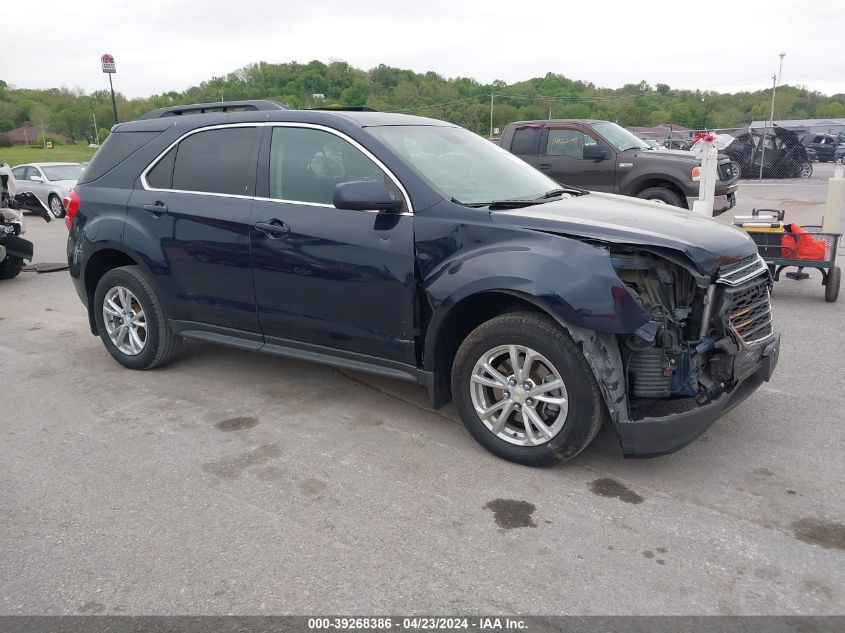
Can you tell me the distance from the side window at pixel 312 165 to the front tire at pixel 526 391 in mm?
1220

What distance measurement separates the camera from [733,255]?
12.7 feet

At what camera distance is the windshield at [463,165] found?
4.35 metres

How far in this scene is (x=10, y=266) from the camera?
997 centimetres

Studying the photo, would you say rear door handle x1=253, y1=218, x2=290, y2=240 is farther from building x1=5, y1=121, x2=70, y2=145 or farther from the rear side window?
building x1=5, y1=121, x2=70, y2=145

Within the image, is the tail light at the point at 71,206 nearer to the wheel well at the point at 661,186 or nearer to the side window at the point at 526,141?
the side window at the point at 526,141

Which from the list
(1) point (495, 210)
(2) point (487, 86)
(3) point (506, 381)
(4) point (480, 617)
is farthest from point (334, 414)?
(2) point (487, 86)

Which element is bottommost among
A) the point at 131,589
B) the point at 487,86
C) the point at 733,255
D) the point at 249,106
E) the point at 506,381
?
the point at 131,589

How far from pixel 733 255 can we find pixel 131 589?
3.30 meters

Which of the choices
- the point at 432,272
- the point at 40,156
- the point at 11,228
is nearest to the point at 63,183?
the point at 11,228

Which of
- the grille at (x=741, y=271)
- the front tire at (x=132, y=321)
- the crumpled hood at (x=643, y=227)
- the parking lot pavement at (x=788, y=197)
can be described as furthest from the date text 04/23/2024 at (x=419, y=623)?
the parking lot pavement at (x=788, y=197)

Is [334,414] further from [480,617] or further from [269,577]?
[480,617]

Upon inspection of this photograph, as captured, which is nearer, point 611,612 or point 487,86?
point 611,612

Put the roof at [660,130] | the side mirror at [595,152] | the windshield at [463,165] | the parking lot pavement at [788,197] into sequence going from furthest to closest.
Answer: the roof at [660,130], the parking lot pavement at [788,197], the side mirror at [595,152], the windshield at [463,165]

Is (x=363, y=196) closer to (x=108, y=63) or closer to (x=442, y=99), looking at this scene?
(x=108, y=63)
